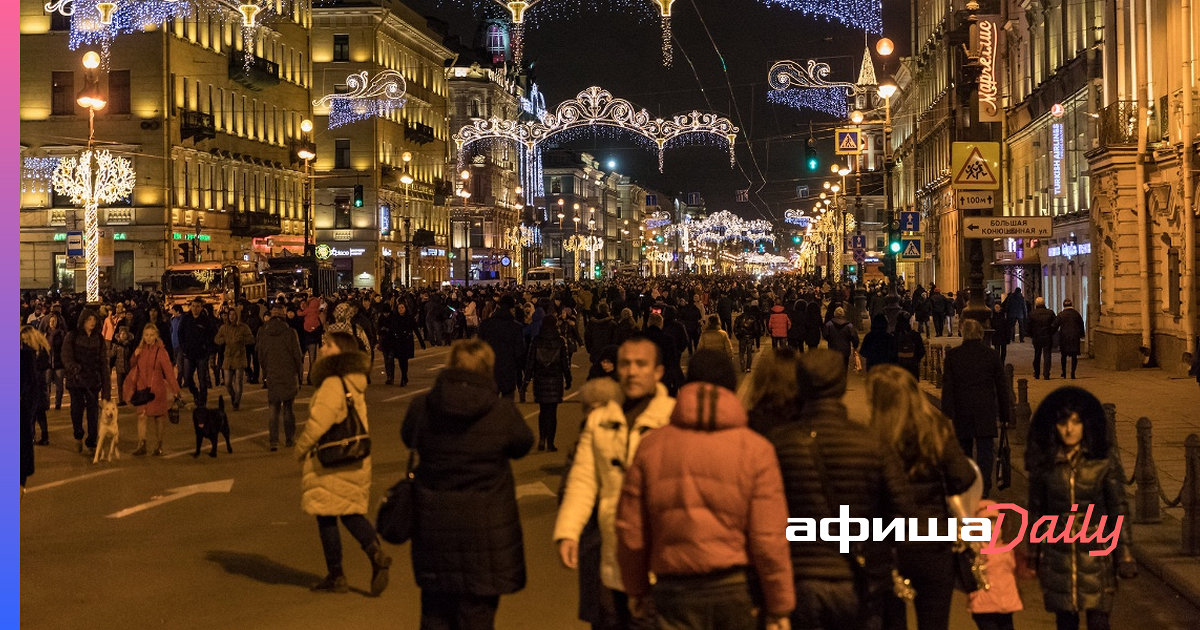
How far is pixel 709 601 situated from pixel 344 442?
452cm

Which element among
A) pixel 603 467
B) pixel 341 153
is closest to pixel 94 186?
pixel 341 153

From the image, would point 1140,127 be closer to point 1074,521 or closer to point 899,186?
point 1074,521

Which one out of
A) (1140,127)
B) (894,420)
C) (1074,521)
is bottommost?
(1074,521)

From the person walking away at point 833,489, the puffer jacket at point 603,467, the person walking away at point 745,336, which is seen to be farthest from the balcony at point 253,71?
the person walking away at point 833,489

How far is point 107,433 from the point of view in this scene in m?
16.5

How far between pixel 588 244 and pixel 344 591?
14750 cm

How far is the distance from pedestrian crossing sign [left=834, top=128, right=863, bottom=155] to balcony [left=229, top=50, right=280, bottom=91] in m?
30.1

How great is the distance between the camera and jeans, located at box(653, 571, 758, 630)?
4945 millimetres

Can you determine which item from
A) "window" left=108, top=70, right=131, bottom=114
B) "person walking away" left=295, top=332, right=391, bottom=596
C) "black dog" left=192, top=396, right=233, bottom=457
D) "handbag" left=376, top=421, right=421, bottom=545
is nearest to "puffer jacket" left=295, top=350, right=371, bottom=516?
"person walking away" left=295, top=332, right=391, bottom=596

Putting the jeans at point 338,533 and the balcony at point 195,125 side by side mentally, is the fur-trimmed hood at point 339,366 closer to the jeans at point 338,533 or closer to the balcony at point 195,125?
the jeans at point 338,533

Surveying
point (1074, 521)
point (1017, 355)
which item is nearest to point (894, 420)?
point (1074, 521)

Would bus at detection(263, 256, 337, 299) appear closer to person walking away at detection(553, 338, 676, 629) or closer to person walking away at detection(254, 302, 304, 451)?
person walking away at detection(254, 302, 304, 451)

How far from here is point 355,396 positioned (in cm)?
912

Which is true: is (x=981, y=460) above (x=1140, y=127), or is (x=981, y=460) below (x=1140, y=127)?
below
